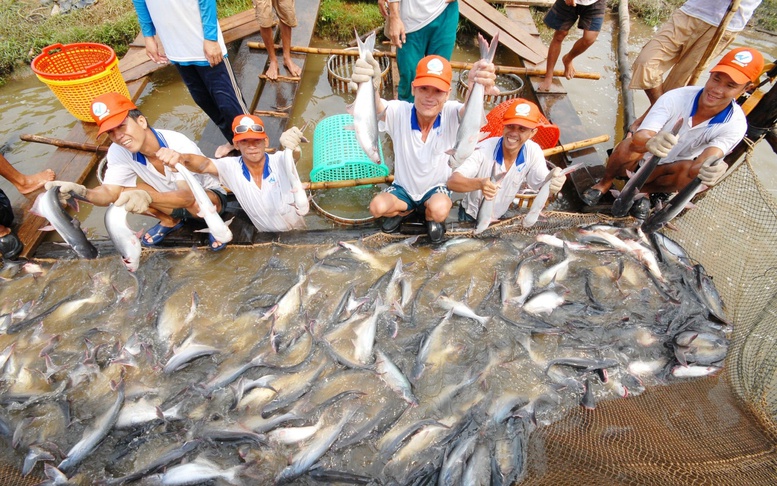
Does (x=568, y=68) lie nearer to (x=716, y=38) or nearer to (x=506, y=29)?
(x=506, y=29)

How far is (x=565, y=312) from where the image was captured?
368 centimetres

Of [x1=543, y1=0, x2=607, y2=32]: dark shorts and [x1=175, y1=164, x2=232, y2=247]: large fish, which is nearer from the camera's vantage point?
[x1=175, y1=164, x2=232, y2=247]: large fish

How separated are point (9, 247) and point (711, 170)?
23.6 feet

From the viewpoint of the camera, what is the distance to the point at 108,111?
3.31m

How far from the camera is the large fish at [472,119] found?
334 cm

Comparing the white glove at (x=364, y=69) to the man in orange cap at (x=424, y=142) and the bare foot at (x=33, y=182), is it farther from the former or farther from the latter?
the bare foot at (x=33, y=182)

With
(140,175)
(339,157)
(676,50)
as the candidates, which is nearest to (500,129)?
(339,157)

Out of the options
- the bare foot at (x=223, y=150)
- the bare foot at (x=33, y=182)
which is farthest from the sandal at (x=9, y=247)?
the bare foot at (x=223, y=150)

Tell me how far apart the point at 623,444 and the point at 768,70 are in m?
4.63

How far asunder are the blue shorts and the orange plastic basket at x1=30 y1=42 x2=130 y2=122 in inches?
165

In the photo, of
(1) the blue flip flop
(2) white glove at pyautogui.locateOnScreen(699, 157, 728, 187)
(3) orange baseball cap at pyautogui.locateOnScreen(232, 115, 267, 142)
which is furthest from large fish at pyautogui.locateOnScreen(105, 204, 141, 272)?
(2) white glove at pyautogui.locateOnScreen(699, 157, 728, 187)

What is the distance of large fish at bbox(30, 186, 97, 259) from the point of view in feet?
11.1

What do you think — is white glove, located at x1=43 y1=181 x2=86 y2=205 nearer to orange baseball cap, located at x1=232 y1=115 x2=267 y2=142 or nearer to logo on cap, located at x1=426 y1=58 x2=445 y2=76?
orange baseball cap, located at x1=232 y1=115 x2=267 y2=142

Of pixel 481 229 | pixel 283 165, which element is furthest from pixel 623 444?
pixel 283 165
